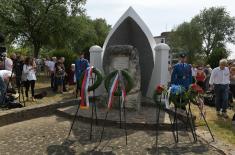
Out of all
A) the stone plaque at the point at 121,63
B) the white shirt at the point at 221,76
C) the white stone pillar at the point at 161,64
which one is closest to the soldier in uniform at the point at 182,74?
the white shirt at the point at 221,76

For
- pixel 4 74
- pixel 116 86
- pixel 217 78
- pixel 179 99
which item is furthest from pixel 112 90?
pixel 217 78

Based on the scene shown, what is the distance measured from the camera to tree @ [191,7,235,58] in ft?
190

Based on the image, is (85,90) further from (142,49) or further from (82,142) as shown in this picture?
(142,49)

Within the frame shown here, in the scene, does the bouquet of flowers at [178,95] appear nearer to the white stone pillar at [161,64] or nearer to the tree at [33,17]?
the white stone pillar at [161,64]

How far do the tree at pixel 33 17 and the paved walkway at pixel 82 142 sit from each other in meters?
21.6

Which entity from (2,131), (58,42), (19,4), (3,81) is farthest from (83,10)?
(2,131)

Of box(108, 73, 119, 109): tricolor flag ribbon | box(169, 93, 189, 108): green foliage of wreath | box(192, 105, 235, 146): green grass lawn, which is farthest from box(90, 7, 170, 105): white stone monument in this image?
box(169, 93, 189, 108): green foliage of wreath

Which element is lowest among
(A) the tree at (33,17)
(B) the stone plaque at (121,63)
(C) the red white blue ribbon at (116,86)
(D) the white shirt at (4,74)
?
(C) the red white blue ribbon at (116,86)

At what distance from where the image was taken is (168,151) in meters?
7.46

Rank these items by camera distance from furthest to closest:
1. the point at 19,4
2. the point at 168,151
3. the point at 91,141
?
the point at 19,4
the point at 91,141
the point at 168,151

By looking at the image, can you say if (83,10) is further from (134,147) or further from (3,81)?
(134,147)

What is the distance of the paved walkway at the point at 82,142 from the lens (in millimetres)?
7281

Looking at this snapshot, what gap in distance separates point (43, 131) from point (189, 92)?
335 centimetres

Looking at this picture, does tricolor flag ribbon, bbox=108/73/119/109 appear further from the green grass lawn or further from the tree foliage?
the tree foliage
